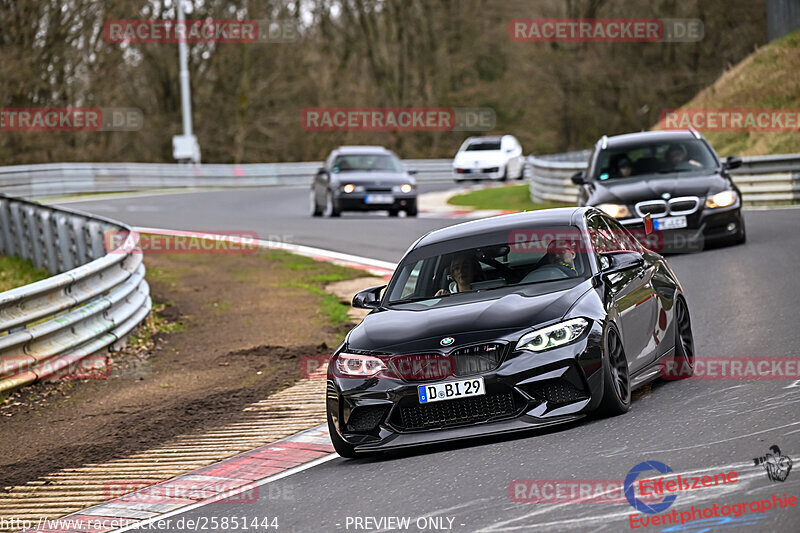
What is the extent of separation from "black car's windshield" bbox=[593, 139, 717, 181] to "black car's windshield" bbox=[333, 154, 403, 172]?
35.9 ft

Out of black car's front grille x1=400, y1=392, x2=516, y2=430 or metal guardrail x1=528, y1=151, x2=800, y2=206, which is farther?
metal guardrail x1=528, y1=151, x2=800, y2=206

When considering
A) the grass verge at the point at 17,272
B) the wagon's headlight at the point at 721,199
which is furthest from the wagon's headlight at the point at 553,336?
the grass verge at the point at 17,272

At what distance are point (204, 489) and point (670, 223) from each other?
399 inches

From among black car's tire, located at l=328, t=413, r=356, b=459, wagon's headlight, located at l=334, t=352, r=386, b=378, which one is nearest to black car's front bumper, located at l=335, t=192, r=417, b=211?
wagon's headlight, located at l=334, t=352, r=386, b=378

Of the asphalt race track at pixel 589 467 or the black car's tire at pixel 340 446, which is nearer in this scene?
the asphalt race track at pixel 589 467

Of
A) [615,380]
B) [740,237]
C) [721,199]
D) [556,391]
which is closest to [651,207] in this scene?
[721,199]

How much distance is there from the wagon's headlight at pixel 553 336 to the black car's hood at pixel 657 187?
29.8ft

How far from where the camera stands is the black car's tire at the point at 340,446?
7.55 meters

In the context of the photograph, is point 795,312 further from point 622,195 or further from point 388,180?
point 388,180

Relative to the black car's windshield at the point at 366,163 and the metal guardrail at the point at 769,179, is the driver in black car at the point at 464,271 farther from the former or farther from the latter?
the black car's windshield at the point at 366,163

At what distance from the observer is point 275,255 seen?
20547 millimetres

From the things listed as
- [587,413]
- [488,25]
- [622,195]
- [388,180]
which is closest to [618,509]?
[587,413]

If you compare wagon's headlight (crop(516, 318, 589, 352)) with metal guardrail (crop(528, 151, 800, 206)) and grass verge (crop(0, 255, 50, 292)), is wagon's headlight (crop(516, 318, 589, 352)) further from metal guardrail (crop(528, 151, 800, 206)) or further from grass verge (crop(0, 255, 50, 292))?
metal guardrail (crop(528, 151, 800, 206))

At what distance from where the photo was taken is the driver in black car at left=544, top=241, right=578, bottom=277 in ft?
27.5
